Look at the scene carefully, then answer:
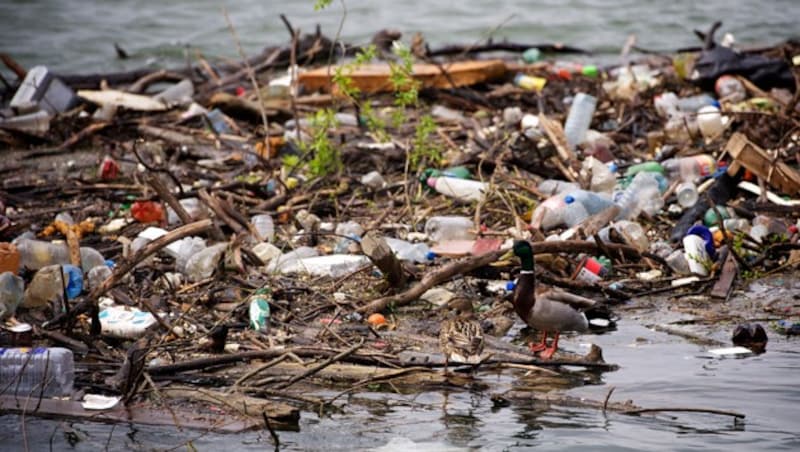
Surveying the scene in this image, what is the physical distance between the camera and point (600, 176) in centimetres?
818

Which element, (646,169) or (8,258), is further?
(646,169)

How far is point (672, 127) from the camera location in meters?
9.42

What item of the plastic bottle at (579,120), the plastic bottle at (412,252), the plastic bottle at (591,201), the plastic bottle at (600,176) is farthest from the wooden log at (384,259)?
the plastic bottle at (579,120)

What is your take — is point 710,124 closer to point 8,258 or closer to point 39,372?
point 8,258

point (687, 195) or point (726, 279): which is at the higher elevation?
point (687, 195)

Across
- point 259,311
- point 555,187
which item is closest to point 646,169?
point 555,187

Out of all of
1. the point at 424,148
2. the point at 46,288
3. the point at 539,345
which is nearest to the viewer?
the point at 539,345

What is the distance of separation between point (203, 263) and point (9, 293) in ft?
3.83

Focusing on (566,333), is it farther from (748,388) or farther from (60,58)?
(60,58)

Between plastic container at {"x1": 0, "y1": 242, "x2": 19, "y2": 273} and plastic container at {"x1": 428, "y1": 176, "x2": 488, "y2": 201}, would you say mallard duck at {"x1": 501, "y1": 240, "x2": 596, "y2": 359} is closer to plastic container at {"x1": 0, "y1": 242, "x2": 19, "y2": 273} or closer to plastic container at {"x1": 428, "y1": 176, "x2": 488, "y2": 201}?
plastic container at {"x1": 428, "y1": 176, "x2": 488, "y2": 201}

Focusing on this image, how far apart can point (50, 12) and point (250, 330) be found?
1363 cm

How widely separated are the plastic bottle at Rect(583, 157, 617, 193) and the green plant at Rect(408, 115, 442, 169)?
1149 millimetres

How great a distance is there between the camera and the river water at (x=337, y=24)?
15719mm

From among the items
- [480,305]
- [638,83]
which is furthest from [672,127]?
[480,305]
